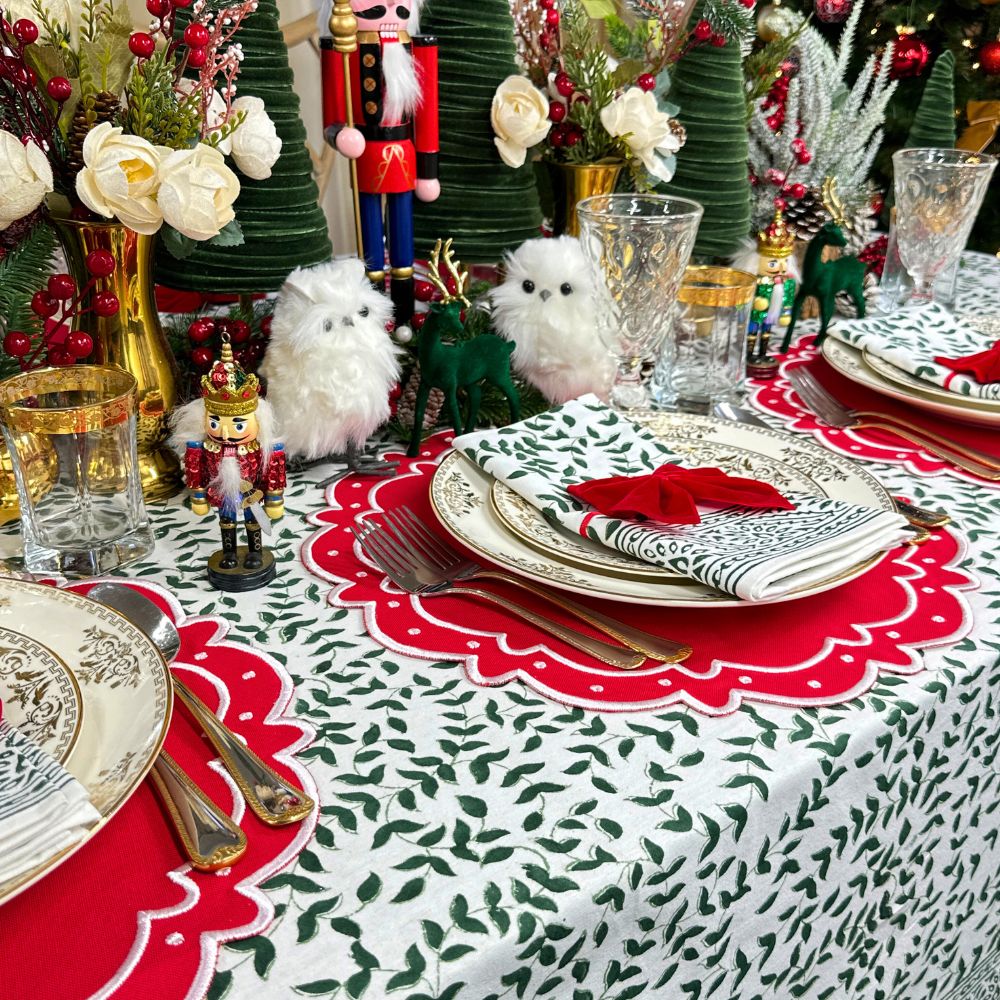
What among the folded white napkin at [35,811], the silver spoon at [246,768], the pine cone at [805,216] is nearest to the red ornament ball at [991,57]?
the pine cone at [805,216]

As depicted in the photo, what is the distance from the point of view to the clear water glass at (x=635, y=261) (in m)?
0.90

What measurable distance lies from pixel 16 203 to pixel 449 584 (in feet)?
1.37

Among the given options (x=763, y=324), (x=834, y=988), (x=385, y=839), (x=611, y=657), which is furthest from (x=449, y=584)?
(x=763, y=324)

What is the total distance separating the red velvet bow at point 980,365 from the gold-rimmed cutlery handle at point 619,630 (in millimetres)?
565

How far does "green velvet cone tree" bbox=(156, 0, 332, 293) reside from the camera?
0.93 metres

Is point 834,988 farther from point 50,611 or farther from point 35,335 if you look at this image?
point 35,335

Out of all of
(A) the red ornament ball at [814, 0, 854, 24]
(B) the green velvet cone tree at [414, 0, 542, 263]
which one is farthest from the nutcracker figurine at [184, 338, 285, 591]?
(A) the red ornament ball at [814, 0, 854, 24]

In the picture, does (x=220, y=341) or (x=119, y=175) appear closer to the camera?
(x=119, y=175)

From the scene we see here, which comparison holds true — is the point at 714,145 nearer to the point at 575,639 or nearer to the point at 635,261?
the point at 635,261

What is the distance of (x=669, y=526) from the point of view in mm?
726

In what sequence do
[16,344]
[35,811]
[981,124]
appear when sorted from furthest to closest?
[981,124]
[16,344]
[35,811]

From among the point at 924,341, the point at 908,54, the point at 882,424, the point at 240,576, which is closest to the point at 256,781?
the point at 240,576

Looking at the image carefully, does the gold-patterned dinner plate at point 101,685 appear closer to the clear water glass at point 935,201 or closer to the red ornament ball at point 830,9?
the clear water glass at point 935,201

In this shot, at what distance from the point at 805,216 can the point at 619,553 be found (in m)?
0.92
